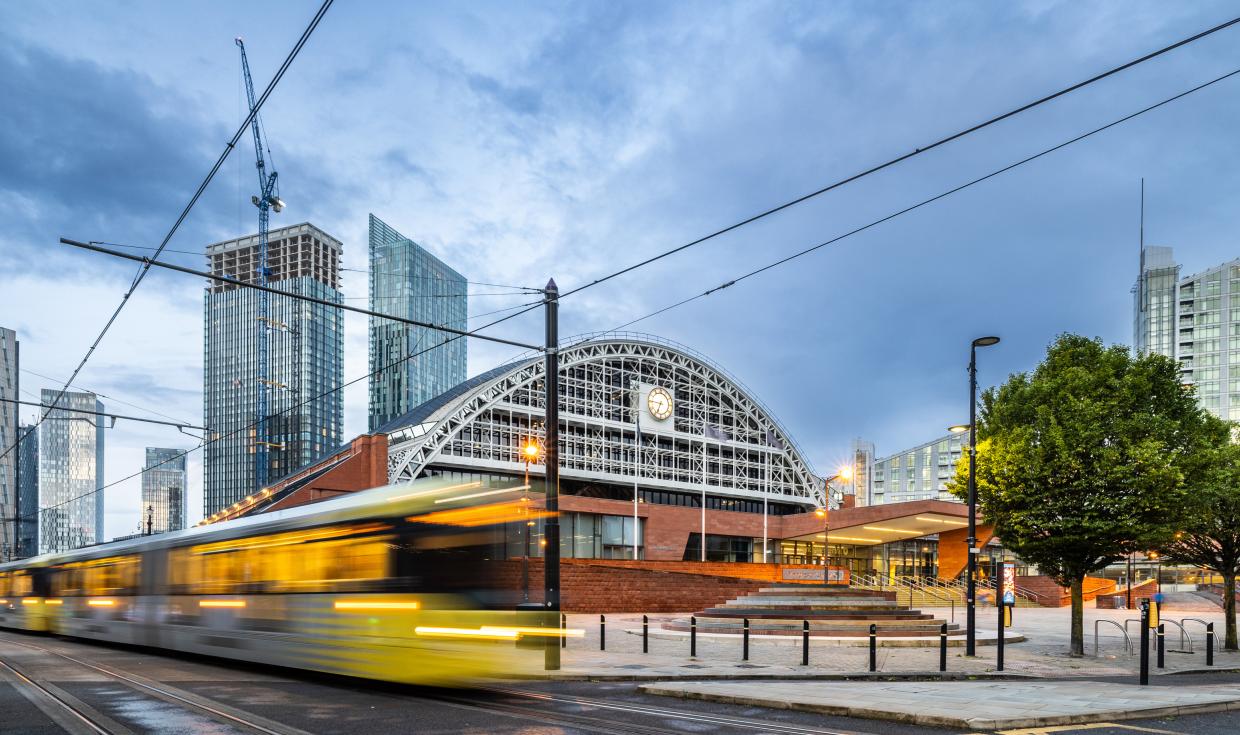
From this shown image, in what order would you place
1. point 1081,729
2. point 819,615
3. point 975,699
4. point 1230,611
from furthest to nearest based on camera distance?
1. point 819,615
2. point 1230,611
3. point 975,699
4. point 1081,729

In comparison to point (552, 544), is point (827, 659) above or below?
below

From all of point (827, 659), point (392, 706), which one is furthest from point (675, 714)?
point (827, 659)

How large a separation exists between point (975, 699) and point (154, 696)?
12068 mm

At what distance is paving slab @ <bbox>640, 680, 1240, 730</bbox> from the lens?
11.5 meters

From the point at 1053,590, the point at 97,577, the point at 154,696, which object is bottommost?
the point at 1053,590

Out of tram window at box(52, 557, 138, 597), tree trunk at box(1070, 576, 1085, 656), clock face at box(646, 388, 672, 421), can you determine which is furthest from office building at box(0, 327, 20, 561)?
tree trunk at box(1070, 576, 1085, 656)

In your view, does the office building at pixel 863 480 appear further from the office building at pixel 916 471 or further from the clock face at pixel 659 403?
the clock face at pixel 659 403

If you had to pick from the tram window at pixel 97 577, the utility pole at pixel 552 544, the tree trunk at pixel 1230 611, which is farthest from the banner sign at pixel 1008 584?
the tram window at pixel 97 577

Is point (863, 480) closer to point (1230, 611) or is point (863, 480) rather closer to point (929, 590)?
point (929, 590)

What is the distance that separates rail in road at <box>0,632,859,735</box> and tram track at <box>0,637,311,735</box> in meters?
0.01

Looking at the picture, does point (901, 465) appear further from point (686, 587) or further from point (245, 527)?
point (245, 527)

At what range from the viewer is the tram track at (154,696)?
10430 millimetres

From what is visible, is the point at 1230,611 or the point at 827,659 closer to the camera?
the point at 827,659

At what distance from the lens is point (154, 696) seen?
13.4m
